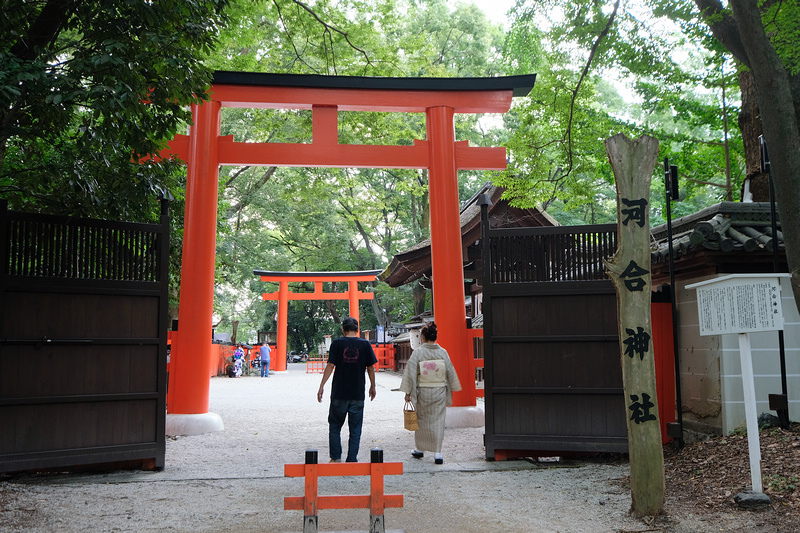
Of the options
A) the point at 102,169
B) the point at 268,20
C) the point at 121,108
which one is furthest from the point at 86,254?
the point at 268,20

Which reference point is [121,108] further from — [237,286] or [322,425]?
[237,286]

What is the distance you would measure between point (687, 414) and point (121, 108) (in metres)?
6.57

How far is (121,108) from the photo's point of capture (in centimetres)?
485

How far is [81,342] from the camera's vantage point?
6262 millimetres

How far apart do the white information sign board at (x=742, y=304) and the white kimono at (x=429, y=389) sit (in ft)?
9.19

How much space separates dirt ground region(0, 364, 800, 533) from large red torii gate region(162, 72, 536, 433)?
1.68m

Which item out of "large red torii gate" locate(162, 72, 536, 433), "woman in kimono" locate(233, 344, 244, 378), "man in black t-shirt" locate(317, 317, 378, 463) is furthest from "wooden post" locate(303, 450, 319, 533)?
"woman in kimono" locate(233, 344, 244, 378)

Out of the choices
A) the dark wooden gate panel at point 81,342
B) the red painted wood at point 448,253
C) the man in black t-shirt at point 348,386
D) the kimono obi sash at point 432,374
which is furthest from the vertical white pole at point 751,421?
the dark wooden gate panel at point 81,342

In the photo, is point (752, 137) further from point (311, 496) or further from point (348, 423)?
point (311, 496)

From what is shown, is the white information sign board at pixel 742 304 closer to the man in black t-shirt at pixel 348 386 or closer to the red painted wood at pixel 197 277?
the man in black t-shirt at pixel 348 386

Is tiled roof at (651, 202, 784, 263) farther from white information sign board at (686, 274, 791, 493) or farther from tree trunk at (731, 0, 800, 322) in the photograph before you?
tree trunk at (731, 0, 800, 322)

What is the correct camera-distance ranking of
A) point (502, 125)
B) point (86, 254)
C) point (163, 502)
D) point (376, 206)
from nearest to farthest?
point (163, 502) < point (86, 254) < point (502, 125) < point (376, 206)

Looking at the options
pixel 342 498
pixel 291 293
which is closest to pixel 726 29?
pixel 342 498

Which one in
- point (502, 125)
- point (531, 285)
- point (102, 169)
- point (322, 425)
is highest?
point (502, 125)
